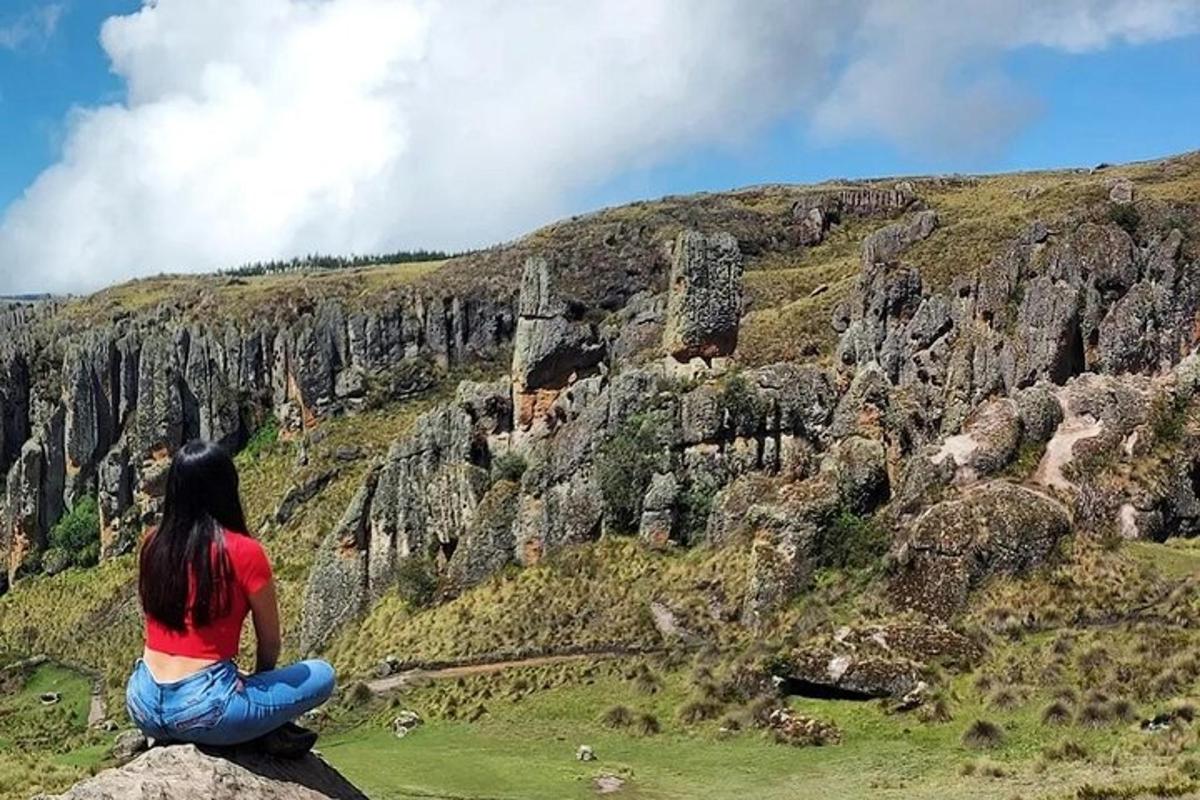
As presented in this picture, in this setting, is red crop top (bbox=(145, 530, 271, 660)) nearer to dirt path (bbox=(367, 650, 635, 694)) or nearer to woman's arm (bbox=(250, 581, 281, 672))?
woman's arm (bbox=(250, 581, 281, 672))

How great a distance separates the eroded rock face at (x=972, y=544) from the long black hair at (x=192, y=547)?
26.4 meters

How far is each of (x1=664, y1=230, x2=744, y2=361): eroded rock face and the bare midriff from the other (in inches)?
1740

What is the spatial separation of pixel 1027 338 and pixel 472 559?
2343cm

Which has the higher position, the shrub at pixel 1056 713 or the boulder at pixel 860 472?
the boulder at pixel 860 472

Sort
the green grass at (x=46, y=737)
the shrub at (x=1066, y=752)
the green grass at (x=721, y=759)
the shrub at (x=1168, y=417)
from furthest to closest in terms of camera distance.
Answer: the shrub at (x=1168, y=417) → the green grass at (x=46, y=737) → the shrub at (x=1066, y=752) → the green grass at (x=721, y=759)

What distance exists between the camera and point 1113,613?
30.0 meters

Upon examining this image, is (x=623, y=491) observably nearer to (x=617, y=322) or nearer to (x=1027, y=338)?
(x=1027, y=338)

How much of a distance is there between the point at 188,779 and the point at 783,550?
94.5 feet

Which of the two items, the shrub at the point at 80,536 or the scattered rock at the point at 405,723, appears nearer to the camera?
the scattered rock at the point at 405,723

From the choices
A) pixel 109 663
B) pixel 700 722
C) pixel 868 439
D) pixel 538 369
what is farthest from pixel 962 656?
pixel 109 663

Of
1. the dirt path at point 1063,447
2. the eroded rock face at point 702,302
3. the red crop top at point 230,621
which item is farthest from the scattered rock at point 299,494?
the red crop top at point 230,621

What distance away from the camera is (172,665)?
8.88 m

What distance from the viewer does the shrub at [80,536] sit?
92.0 m

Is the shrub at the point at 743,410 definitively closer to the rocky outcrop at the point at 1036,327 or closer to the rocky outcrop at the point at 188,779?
the rocky outcrop at the point at 1036,327
